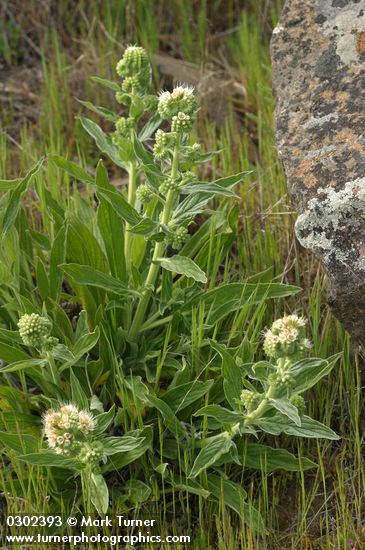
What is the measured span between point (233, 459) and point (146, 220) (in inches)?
33.3

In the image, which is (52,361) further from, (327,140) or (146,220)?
(327,140)

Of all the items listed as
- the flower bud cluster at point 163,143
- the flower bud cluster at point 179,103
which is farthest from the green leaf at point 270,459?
the flower bud cluster at point 179,103

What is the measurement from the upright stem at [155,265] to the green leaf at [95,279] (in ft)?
0.22

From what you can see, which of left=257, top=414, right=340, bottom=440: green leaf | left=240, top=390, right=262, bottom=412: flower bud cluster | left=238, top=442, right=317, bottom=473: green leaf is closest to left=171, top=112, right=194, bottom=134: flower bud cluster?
left=240, top=390, right=262, bottom=412: flower bud cluster

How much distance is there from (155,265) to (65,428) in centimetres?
76

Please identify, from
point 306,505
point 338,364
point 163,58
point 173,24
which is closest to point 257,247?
point 338,364

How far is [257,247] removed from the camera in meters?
3.66

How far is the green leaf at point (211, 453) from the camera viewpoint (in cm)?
273

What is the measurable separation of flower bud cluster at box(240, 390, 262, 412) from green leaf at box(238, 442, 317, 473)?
11.9 inches

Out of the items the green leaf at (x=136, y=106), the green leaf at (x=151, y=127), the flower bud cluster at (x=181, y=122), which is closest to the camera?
the flower bud cluster at (x=181, y=122)

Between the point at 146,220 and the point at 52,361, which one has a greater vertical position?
the point at 146,220

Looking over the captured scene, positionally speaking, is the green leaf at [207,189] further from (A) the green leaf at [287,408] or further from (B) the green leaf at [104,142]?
(A) the green leaf at [287,408]

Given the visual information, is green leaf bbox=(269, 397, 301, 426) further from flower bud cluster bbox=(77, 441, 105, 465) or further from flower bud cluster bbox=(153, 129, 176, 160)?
flower bud cluster bbox=(153, 129, 176, 160)

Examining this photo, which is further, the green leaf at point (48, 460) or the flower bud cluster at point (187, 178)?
the flower bud cluster at point (187, 178)
